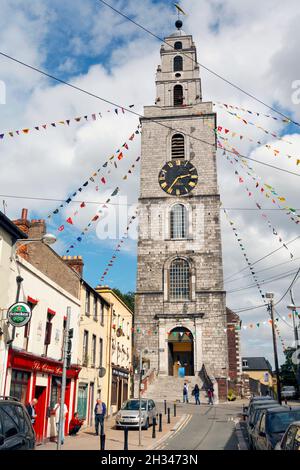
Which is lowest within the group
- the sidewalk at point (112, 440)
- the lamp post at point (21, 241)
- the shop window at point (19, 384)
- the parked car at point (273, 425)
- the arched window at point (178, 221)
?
the sidewalk at point (112, 440)

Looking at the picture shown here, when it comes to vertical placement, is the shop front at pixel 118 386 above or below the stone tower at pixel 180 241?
below

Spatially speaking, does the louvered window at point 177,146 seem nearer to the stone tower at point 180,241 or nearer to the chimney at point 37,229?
the stone tower at point 180,241

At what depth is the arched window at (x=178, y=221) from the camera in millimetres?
40219

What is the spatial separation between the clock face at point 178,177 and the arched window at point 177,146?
71 centimetres

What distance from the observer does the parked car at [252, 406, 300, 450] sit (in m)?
9.53

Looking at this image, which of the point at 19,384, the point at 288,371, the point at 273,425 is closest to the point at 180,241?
the point at 19,384

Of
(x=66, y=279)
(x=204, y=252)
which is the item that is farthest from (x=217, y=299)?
(x=66, y=279)

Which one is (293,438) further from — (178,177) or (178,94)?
(178,94)

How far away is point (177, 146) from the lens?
42844 mm

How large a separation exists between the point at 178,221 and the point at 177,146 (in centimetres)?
782

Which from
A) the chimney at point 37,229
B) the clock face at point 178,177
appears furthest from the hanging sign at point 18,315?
the clock face at point 178,177

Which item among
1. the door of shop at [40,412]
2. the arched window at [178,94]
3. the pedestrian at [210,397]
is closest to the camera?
the door of shop at [40,412]

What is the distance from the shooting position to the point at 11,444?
23.0ft
